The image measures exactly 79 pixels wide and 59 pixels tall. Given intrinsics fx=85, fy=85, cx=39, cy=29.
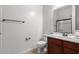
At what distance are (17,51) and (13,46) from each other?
238 mm

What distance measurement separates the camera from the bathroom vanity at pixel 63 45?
1385 mm

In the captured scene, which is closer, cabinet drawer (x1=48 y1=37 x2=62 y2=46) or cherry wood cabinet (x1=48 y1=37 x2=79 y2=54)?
cherry wood cabinet (x1=48 y1=37 x2=79 y2=54)

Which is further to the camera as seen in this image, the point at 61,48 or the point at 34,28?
the point at 34,28

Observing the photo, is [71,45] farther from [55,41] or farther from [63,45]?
[55,41]

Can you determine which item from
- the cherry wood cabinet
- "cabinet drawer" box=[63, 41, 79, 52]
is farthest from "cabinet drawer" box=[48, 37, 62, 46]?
"cabinet drawer" box=[63, 41, 79, 52]

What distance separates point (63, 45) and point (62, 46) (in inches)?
1.7

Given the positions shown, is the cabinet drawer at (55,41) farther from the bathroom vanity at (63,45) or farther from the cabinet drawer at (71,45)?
the cabinet drawer at (71,45)

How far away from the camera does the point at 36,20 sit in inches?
123

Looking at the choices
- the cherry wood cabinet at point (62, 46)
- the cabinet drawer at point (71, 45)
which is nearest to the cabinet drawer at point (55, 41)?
the cherry wood cabinet at point (62, 46)

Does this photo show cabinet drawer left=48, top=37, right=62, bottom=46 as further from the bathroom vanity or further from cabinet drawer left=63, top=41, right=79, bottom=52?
cabinet drawer left=63, top=41, right=79, bottom=52

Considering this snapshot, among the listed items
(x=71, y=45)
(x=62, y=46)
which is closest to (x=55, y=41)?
(x=62, y=46)

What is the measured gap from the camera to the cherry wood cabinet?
1390 millimetres
